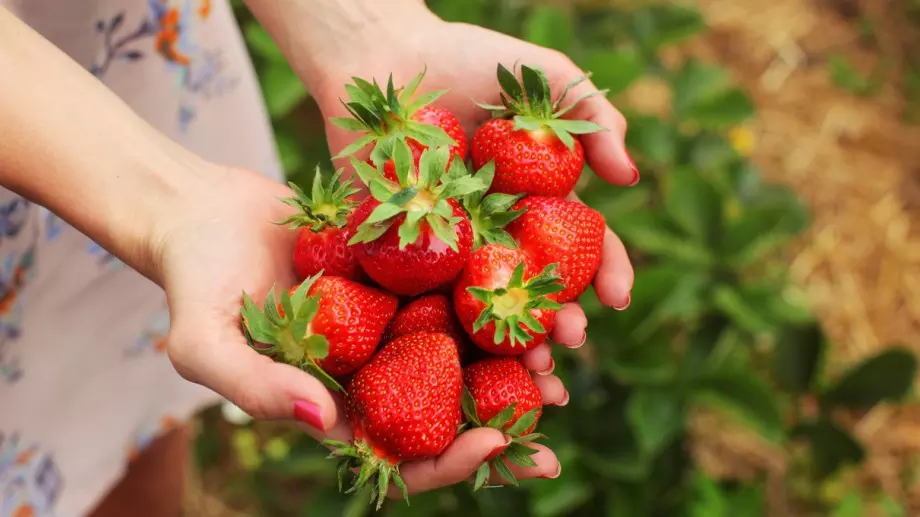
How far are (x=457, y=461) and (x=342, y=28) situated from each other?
61 centimetres

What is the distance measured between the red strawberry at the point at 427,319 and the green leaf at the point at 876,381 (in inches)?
42.2

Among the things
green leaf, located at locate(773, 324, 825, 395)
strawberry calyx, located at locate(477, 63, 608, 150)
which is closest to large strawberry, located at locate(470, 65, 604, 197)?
strawberry calyx, located at locate(477, 63, 608, 150)

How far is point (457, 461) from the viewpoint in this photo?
0.86 m

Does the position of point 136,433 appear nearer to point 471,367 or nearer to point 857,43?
point 471,367

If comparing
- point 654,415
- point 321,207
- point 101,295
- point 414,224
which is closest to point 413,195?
point 414,224

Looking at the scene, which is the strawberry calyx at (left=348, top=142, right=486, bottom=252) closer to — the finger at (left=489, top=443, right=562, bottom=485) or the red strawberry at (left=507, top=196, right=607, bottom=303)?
the red strawberry at (left=507, top=196, right=607, bottom=303)

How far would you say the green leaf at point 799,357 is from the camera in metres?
1.73

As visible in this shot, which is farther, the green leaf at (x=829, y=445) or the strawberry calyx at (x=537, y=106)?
the green leaf at (x=829, y=445)

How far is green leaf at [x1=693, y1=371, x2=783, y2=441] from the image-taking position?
1.47m

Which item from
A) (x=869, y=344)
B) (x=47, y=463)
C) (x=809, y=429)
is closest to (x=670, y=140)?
(x=809, y=429)

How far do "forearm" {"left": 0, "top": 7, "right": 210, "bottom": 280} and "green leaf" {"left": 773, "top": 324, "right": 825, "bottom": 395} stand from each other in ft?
4.17

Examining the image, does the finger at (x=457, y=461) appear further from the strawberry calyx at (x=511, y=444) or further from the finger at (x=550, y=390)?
the finger at (x=550, y=390)

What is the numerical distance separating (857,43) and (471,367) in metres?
2.21

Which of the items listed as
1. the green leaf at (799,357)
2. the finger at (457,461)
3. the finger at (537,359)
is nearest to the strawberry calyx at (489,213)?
the finger at (537,359)
